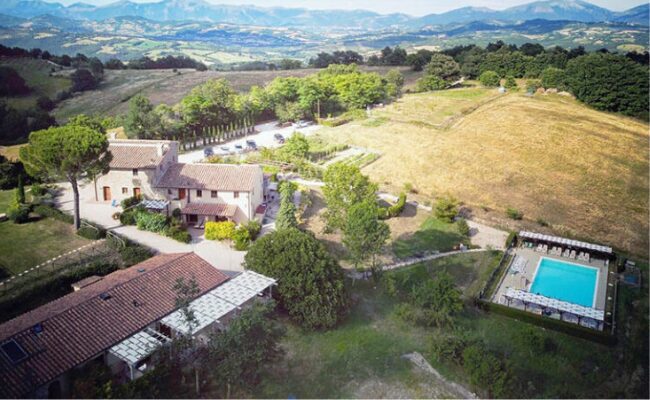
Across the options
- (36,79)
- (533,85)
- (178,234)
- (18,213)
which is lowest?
(178,234)

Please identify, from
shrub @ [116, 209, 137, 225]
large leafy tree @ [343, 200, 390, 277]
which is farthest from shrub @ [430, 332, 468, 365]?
shrub @ [116, 209, 137, 225]

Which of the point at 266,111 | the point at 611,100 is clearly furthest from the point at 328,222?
the point at 611,100

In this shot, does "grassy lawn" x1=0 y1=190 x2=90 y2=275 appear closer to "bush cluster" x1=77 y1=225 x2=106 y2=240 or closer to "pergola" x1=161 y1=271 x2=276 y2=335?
"bush cluster" x1=77 y1=225 x2=106 y2=240

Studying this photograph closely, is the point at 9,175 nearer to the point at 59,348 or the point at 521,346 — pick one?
the point at 59,348

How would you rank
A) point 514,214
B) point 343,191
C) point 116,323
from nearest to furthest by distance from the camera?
point 116,323
point 343,191
point 514,214

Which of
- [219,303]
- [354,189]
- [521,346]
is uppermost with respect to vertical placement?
[354,189]

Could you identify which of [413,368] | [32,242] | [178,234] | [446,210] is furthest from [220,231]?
[446,210]

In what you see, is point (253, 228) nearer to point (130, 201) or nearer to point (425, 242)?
point (130, 201)

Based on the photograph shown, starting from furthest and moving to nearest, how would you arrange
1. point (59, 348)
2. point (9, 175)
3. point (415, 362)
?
point (9, 175) < point (415, 362) < point (59, 348)
